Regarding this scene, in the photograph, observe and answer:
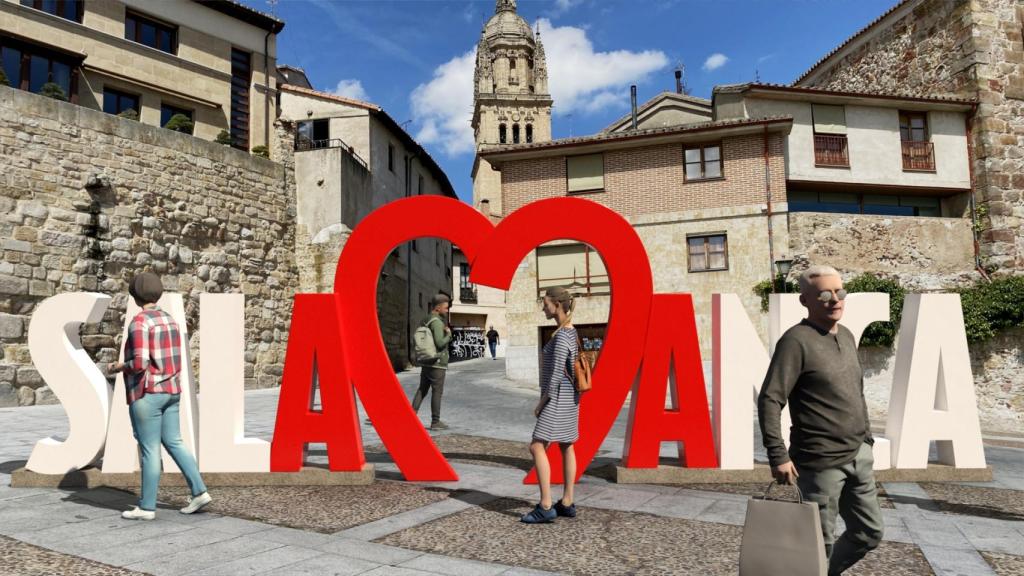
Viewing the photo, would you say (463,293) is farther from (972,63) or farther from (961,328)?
(961,328)

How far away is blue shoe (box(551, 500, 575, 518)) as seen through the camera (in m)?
4.74

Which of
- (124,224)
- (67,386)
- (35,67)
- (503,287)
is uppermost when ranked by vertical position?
(35,67)

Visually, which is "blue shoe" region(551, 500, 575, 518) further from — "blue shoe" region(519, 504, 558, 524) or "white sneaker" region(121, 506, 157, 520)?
"white sneaker" region(121, 506, 157, 520)

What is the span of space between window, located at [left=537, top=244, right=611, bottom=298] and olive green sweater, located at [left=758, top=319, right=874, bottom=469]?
16.9 meters

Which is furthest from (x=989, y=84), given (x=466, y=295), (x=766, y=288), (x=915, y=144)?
(x=466, y=295)

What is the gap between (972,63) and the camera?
2100cm

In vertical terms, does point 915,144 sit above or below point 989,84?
below

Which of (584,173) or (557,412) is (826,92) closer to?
(584,173)

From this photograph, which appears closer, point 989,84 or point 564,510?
point 564,510

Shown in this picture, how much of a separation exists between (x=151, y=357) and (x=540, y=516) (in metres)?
3.03

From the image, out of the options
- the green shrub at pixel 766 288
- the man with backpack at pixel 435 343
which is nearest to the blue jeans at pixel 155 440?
the man with backpack at pixel 435 343

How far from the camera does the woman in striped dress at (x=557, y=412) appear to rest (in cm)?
461

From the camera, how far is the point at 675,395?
6207 mm

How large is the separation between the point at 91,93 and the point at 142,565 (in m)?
20.6
